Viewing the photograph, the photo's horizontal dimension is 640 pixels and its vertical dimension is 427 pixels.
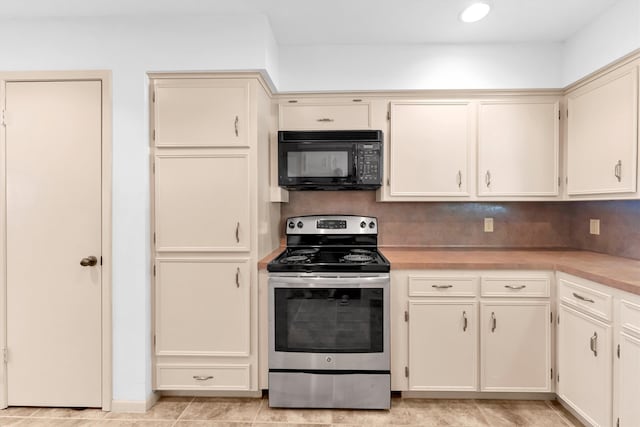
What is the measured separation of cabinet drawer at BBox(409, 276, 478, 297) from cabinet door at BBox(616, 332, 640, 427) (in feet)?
2.45

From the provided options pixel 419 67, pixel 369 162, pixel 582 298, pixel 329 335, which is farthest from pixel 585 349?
pixel 419 67

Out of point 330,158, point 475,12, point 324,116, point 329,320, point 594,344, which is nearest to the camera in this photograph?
point 594,344

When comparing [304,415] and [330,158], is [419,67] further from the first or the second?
[304,415]

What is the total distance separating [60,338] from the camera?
2260 millimetres

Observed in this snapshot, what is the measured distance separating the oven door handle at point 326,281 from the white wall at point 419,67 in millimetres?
1364

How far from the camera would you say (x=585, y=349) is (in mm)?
1987

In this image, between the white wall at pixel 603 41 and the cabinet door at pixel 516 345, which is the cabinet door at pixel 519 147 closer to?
the white wall at pixel 603 41

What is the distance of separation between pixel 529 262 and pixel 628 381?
0.76 meters

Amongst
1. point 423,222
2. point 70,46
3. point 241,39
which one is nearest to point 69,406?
point 70,46

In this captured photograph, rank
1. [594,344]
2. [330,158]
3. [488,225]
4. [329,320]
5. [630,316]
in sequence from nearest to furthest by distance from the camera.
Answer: [630,316], [594,344], [329,320], [330,158], [488,225]

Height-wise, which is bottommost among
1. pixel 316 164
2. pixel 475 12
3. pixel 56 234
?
pixel 56 234

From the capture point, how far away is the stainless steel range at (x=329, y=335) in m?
2.24

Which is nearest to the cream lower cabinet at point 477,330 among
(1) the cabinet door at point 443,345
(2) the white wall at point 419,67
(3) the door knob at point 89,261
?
(1) the cabinet door at point 443,345

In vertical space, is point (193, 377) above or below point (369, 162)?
below
